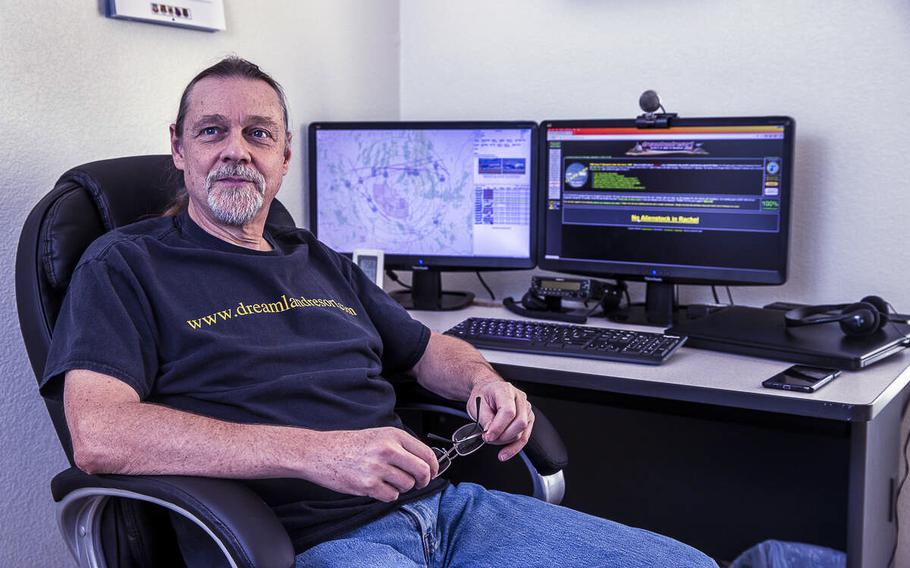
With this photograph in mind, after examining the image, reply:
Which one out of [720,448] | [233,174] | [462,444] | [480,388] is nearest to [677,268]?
[720,448]

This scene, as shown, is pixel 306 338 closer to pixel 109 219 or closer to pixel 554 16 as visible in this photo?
pixel 109 219

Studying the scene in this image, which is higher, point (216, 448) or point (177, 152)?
point (177, 152)

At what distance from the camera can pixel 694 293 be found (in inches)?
93.3

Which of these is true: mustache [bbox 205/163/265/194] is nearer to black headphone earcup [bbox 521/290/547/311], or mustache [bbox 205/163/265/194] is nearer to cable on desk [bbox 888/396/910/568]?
black headphone earcup [bbox 521/290/547/311]

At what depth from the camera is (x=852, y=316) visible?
6.10 feet

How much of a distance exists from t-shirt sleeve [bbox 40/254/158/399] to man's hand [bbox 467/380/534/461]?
1.74ft

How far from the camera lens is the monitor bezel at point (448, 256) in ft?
7.47

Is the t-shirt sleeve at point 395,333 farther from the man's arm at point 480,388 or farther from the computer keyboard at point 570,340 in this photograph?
the computer keyboard at point 570,340

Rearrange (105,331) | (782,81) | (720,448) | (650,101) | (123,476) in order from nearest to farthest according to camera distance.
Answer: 1. (123,476)
2. (105,331)
3. (650,101)
4. (782,81)
5. (720,448)

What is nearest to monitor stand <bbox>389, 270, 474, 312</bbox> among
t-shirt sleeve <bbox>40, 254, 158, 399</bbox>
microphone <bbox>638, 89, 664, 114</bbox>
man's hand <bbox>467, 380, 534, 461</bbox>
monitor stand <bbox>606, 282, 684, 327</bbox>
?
monitor stand <bbox>606, 282, 684, 327</bbox>

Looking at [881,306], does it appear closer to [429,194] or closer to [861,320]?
[861,320]

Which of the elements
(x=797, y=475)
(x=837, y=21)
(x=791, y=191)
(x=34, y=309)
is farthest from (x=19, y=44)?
(x=797, y=475)

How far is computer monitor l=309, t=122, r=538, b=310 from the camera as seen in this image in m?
2.30

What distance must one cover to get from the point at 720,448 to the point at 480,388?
37.8 inches
